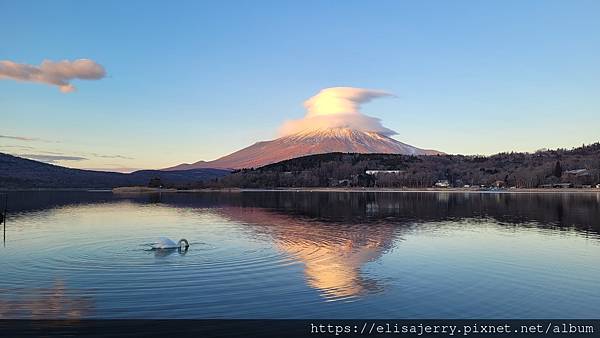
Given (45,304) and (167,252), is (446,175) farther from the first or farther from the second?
(45,304)

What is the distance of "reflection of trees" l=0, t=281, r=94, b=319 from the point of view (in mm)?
10570

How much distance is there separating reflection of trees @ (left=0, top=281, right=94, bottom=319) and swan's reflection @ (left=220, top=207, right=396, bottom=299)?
5801 mm

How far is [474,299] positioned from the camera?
12.2 m

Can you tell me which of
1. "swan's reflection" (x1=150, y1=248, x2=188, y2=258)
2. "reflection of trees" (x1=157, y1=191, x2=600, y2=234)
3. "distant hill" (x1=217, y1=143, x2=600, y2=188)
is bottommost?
"swan's reflection" (x1=150, y1=248, x2=188, y2=258)

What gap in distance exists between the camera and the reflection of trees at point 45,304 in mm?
10570

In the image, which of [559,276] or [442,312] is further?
[559,276]

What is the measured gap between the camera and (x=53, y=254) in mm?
19203

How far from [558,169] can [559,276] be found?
15034 centimetres

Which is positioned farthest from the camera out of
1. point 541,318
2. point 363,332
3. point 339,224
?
point 339,224

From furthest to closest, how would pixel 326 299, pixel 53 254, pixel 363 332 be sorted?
pixel 53 254 → pixel 326 299 → pixel 363 332

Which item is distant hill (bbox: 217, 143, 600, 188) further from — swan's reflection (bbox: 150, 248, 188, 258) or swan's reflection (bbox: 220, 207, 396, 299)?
swan's reflection (bbox: 150, 248, 188, 258)

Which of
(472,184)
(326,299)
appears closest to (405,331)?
(326,299)

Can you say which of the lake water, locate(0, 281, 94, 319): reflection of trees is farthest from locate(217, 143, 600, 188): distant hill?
locate(0, 281, 94, 319): reflection of trees

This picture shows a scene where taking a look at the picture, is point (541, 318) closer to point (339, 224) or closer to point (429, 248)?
point (429, 248)
